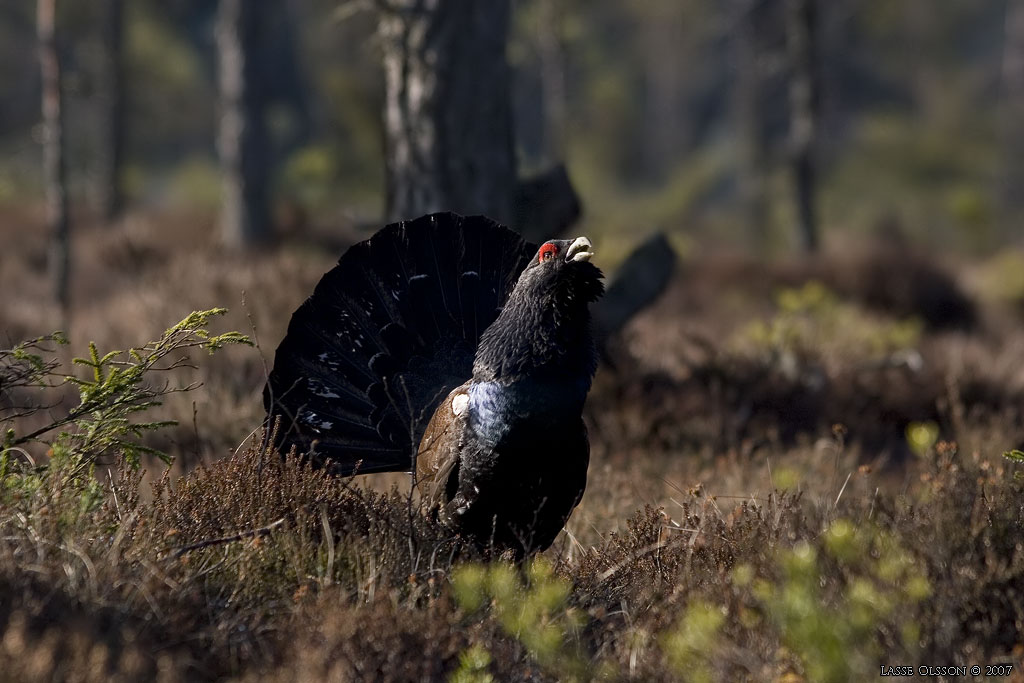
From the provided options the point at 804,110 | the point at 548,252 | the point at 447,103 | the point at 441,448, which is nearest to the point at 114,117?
the point at 804,110

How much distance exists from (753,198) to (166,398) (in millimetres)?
15174

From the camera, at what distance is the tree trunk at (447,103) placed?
578 cm

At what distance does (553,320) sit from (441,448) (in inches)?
26.5

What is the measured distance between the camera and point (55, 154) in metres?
9.19

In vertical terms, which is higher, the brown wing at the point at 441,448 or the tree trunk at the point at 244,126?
the tree trunk at the point at 244,126

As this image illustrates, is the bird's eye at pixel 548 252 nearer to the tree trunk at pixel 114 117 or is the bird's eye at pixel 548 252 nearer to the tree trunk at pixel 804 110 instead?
the tree trunk at pixel 804 110

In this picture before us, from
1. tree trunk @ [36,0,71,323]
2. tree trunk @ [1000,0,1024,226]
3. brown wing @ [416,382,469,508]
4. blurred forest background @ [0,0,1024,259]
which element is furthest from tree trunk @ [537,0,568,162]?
tree trunk @ [1000,0,1024,226]

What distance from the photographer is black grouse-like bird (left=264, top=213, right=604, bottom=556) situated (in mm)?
3586

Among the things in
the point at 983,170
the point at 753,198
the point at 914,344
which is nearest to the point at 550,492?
the point at 914,344

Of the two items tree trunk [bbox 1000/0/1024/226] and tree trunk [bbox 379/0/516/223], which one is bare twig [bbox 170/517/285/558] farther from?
tree trunk [bbox 1000/0/1024/226]

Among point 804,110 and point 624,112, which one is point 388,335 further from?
point 624,112

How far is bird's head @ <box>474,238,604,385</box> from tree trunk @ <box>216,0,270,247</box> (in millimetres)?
8883

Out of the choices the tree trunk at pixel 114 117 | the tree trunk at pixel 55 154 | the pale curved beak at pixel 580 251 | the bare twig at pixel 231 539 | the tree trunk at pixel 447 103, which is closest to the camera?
the bare twig at pixel 231 539

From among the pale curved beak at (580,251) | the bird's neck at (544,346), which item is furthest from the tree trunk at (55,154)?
the pale curved beak at (580,251)
